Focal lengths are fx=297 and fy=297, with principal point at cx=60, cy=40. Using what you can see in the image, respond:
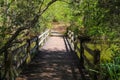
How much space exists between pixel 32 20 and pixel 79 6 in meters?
2.36

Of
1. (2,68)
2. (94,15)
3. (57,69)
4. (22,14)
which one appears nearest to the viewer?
(2,68)

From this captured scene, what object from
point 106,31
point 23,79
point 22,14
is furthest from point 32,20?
point 106,31

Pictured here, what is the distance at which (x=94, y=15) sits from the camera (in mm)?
11516

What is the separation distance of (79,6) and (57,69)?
2800 millimetres

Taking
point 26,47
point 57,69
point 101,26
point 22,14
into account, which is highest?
point 22,14

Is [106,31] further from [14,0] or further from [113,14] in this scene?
[14,0]

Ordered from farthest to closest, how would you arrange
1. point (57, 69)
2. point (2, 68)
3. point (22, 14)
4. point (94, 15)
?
point (57, 69) → point (94, 15) → point (22, 14) → point (2, 68)

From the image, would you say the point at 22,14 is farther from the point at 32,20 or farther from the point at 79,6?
the point at 79,6

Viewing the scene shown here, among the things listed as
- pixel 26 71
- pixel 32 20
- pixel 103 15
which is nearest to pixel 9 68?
pixel 32 20

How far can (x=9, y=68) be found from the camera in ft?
28.3

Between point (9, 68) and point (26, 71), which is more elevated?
point (9, 68)

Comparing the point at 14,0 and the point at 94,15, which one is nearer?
the point at 14,0

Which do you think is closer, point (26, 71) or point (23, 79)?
point (23, 79)

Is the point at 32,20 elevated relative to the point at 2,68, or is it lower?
elevated
